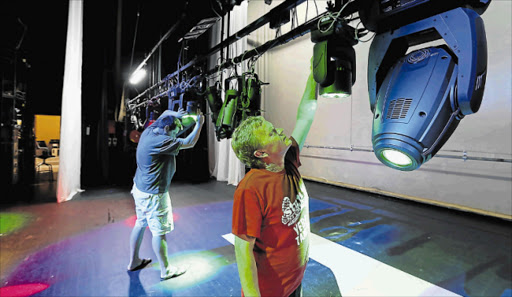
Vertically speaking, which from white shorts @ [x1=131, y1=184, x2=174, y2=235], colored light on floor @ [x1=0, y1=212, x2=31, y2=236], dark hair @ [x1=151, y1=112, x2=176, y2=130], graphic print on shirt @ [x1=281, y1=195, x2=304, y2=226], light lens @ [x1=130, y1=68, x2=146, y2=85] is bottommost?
colored light on floor @ [x1=0, y1=212, x2=31, y2=236]

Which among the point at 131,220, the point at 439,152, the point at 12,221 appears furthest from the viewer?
the point at 439,152

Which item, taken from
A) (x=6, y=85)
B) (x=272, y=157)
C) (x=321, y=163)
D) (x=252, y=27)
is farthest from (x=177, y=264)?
(x=6, y=85)

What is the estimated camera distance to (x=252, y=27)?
95.0 inches

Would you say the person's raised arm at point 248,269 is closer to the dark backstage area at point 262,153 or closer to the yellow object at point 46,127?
the dark backstage area at point 262,153

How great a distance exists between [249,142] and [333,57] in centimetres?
47

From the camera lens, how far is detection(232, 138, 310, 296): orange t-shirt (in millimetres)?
813

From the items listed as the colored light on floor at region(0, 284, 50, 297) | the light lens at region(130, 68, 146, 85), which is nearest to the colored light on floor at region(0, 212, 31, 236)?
the colored light on floor at region(0, 284, 50, 297)

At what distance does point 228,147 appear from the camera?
22.8 ft

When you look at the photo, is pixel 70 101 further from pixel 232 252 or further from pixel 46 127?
pixel 46 127

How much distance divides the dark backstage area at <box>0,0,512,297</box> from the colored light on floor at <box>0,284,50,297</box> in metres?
0.01

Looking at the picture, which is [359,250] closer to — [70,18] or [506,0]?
[506,0]

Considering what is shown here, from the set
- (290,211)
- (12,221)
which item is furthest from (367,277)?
(12,221)

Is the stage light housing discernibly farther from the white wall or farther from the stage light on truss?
the white wall

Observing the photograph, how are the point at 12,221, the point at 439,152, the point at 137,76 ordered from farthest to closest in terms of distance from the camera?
the point at 137,76 < the point at 439,152 < the point at 12,221
